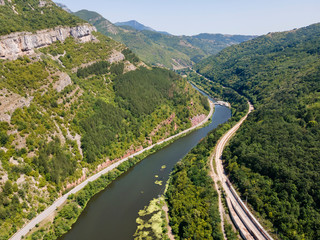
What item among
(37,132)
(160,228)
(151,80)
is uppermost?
(151,80)

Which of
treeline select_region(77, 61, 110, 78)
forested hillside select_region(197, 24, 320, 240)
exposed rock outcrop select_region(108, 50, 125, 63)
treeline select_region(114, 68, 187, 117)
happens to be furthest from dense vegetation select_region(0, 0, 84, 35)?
forested hillside select_region(197, 24, 320, 240)

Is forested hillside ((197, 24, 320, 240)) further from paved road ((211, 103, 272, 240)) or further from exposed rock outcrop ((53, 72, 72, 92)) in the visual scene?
exposed rock outcrop ((53, 72, 72, 92))

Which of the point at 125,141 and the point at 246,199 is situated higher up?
Result: the point at 125,141

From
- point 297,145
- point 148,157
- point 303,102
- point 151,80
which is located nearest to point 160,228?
point 148,157

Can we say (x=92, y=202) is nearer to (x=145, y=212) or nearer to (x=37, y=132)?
(x=145, y=212)

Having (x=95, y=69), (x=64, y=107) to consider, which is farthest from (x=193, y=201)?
(x=95, y=69)

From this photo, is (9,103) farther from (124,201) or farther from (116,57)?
(116,57)

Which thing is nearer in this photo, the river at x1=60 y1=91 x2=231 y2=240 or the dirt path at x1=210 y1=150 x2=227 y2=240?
the dirt path at x1=210 y1=150 x2=227 y2=240

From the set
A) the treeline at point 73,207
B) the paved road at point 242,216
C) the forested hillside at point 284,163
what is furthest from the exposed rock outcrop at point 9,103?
the forested hillside at point 284,163
